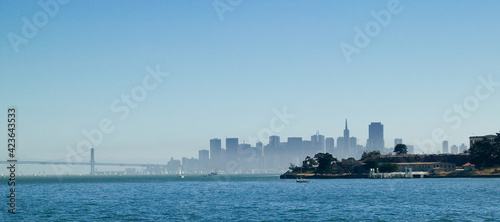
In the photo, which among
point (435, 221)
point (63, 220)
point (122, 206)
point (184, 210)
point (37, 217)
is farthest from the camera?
point (122, 206)

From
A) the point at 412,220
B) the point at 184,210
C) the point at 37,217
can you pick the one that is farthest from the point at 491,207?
the point at 37,217

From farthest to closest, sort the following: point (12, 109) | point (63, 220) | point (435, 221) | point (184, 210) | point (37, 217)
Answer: point (184, 210), point (37, 217), point (63, 220), point (435, 221), point (12, 109)

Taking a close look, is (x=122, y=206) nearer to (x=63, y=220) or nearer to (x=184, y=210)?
(x=184, y=210)

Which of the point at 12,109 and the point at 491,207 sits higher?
the point at 12,109

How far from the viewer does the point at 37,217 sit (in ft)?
238

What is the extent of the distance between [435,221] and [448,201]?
1056 inches

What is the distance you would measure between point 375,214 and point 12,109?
40067 mm

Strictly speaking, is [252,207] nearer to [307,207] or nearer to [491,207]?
[307,207]

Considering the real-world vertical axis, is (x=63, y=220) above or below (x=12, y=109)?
below

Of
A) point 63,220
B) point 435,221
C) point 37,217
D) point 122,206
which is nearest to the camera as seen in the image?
point 435,221

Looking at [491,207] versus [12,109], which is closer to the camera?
[12,109]

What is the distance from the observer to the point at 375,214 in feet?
230

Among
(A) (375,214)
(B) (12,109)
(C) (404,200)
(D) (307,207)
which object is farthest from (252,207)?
(B) (12,109)

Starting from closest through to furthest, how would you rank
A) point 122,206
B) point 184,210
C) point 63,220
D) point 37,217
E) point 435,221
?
point 435,221
point 63,220
point 37,217
point 184,210
point 122,206
